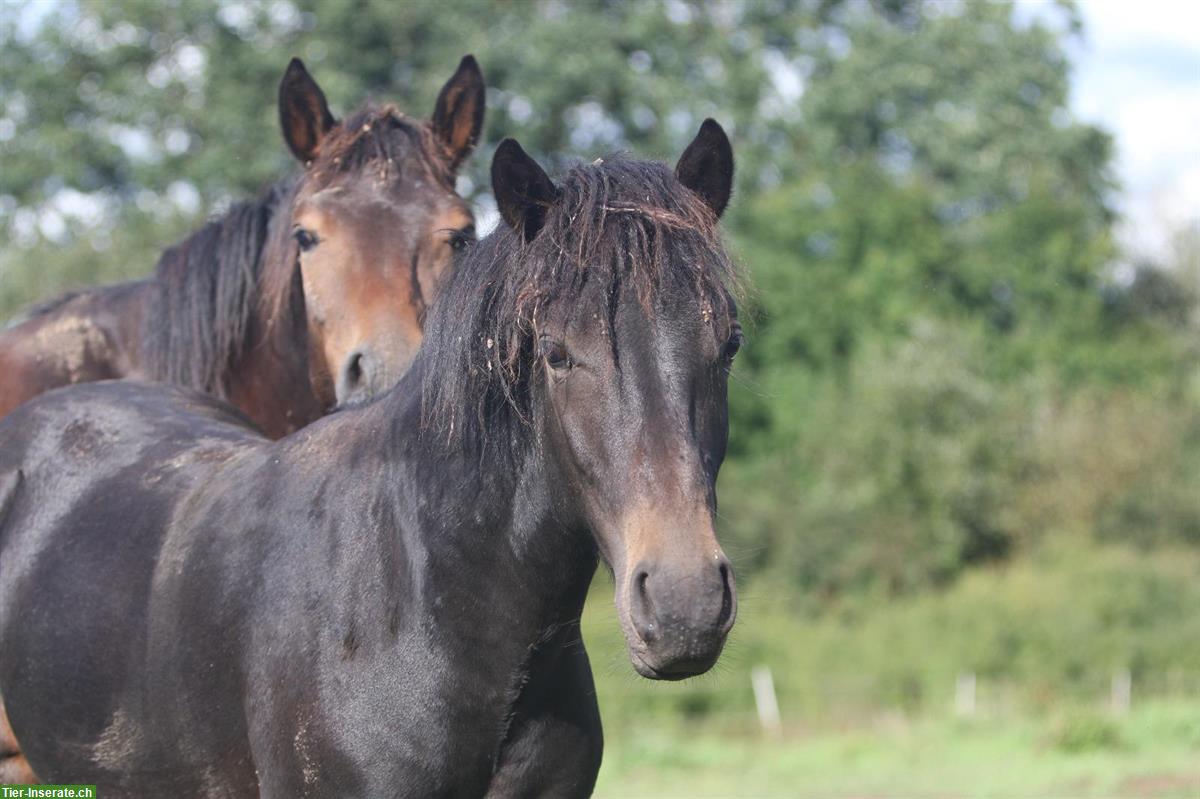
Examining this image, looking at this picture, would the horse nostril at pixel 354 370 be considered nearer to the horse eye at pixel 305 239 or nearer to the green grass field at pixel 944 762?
the horse eye at pixel 305 239

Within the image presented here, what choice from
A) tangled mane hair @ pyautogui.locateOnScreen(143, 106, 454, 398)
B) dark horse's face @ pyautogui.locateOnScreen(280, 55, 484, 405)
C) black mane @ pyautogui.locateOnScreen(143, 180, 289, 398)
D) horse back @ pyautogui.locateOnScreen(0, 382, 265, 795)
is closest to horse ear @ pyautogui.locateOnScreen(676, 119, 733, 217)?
horse back @ pyautogui.locateOnScreen(0, 382, 265, 795)

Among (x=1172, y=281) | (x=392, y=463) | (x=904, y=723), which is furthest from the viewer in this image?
(x=1172, y=281)

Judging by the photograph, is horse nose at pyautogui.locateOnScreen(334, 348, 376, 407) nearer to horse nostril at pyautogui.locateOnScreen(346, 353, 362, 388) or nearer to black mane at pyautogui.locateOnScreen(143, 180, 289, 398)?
horse nostril at pyautogui.locateOnScreen(346, 353, 362, 388)

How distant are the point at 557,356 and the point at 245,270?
11.0 ft

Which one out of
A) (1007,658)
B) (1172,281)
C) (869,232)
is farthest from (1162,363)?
(1007,658)

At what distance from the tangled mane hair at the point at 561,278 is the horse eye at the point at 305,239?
2.35m

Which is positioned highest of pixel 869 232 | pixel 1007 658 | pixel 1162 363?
pixel 869 232

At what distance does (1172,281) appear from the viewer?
40094mm

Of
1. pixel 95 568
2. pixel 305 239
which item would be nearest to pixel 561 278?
pixel 95 568

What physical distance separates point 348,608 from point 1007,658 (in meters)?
21.7

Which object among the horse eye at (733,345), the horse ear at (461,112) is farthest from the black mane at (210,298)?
the horse eye at (733,345)

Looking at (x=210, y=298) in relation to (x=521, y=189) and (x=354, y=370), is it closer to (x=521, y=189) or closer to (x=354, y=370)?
(x=354, y=370)

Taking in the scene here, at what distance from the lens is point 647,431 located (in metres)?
3.20

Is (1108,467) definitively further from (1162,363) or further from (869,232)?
(869,232)
